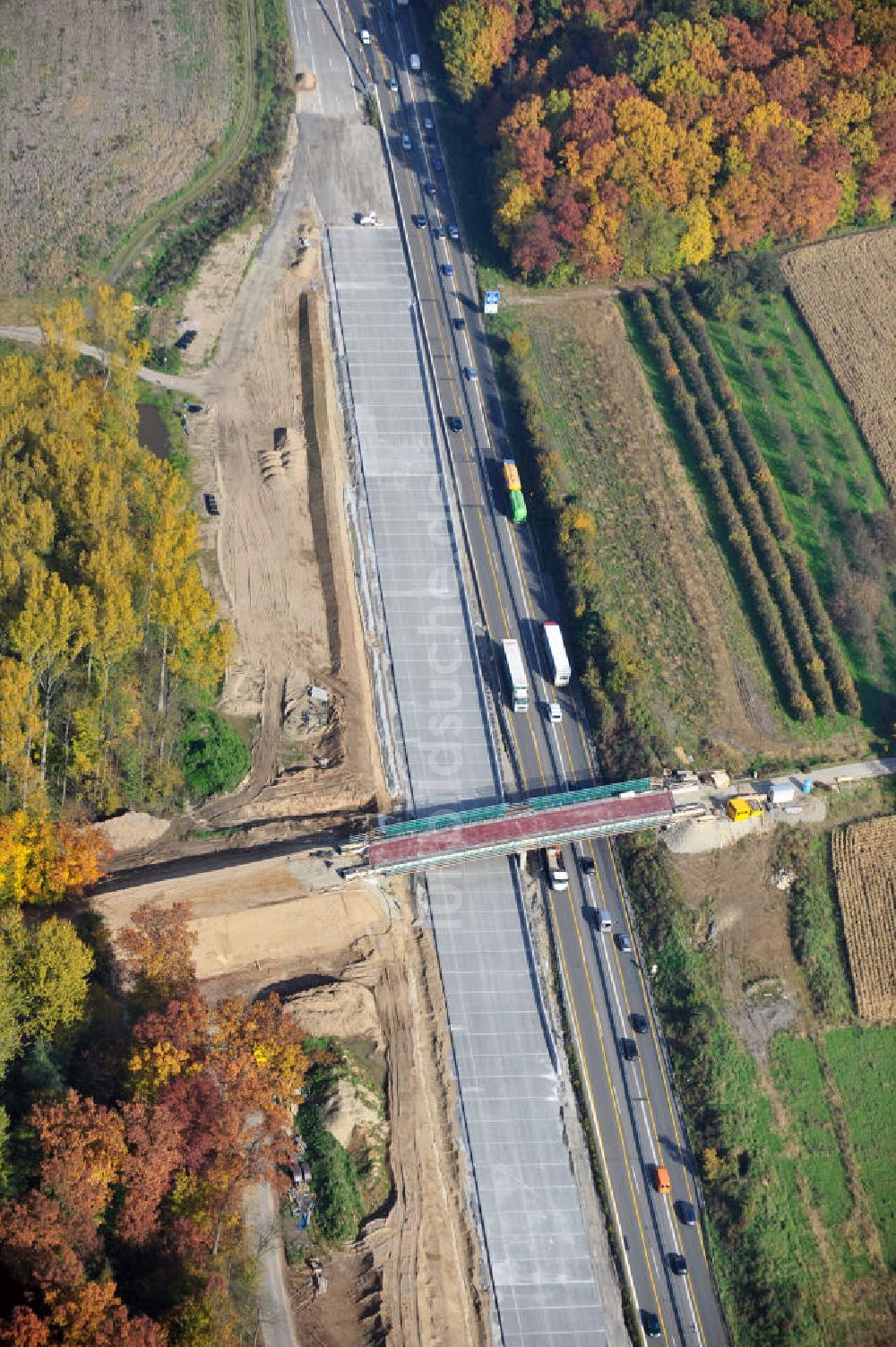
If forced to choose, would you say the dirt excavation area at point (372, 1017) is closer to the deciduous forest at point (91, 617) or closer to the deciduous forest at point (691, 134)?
the deciduous forest at point (91, 617)

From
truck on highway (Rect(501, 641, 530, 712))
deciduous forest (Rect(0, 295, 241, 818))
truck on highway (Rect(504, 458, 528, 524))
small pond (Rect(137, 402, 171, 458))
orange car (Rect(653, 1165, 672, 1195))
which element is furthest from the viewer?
small pond (Rect(137, 402, 171, 458))

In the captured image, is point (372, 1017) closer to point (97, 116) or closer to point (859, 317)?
point (859, 317)

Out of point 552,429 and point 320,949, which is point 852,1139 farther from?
point 552,429

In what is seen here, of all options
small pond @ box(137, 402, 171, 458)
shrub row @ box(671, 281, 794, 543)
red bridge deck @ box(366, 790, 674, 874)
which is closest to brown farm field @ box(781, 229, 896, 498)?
shrub row @ box(671, 281, 794, 543)

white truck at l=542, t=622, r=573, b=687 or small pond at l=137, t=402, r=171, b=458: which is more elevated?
small pond at l=137, t=402, r=171, b=458

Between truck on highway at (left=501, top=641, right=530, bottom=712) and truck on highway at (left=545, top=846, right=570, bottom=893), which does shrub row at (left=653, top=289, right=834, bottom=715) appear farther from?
truck on highway at (left=545, top=846, right=570, bottom=893)

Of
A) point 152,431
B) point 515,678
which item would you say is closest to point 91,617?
point 152,431

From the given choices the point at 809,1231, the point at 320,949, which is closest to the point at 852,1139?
the point at 809,1231

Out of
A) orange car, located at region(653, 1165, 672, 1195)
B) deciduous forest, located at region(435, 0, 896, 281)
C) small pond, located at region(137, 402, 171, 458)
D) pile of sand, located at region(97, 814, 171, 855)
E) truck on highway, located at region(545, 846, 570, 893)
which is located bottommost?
orange car, located at region(653, 1165, 672, 1195)
